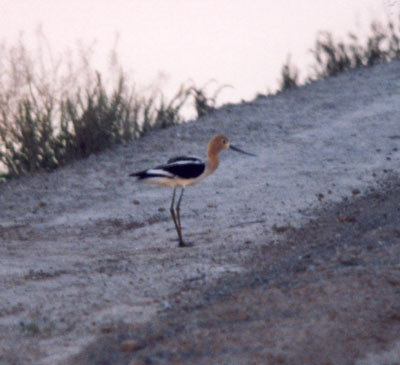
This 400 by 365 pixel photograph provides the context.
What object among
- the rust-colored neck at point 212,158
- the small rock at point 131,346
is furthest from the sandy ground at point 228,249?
the rust-colored neck at point 212,158

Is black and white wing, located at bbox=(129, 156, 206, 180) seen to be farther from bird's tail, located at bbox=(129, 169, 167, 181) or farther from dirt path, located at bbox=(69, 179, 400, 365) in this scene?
dirt path, located at bbox=(69, 179, 400, 365)

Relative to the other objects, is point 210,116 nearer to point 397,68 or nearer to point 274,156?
point 274,156

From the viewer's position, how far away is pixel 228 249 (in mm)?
6047

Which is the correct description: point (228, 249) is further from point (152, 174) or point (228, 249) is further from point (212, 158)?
point (212, 158)

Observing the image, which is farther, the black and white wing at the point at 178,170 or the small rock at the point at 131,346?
the black and white wing at the point at 178,170

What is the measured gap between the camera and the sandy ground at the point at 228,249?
3531mm

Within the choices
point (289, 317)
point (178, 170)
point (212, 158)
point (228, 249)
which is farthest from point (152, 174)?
point (289, 317)

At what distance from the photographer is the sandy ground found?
139 inches

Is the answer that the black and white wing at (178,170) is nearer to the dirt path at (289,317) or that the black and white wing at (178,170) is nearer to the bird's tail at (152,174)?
the bird's tail at (152,174)

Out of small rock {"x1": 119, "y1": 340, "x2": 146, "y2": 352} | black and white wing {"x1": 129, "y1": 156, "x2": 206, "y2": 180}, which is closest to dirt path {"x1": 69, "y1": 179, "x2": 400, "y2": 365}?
small rock {"x1": 119, "y1": 340, "x2": 146, "y2": 352}

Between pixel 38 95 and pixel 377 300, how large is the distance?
8.21 m

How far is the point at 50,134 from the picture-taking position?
432 inches

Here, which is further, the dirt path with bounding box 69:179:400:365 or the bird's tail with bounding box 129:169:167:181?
the bird's tail with bounding box 129:169:167:181

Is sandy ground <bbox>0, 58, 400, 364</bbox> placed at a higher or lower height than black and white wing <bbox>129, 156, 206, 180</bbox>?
lower
